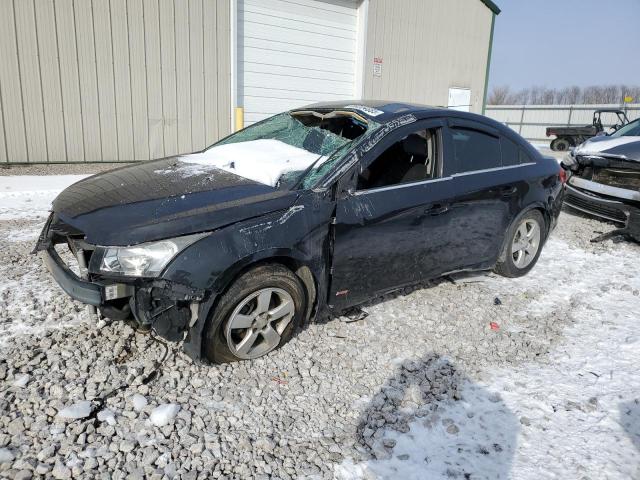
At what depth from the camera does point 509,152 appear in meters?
4.38

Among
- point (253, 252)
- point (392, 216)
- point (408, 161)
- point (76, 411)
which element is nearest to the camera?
point (76, 411)

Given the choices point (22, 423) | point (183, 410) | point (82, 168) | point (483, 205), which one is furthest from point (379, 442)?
point (82, 168)

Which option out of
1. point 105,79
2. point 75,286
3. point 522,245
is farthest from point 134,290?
point 105,79

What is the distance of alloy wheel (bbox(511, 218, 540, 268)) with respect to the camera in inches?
180

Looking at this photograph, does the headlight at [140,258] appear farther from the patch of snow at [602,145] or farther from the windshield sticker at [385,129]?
the patch of snow at [602,145]

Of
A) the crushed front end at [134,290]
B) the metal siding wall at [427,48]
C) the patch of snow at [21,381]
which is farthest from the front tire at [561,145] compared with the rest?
the patch of snow at [21,381]

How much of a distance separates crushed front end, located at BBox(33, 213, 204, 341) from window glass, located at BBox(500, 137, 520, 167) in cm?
302

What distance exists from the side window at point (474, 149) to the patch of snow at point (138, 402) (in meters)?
2.83

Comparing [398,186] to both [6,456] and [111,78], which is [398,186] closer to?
[6,456]

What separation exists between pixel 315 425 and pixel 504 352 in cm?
159

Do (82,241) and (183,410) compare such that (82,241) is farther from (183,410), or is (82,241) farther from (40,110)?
(40,110)

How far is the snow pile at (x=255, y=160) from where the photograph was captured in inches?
127

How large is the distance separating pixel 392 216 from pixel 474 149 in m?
1.22

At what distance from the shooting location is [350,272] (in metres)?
3.23
